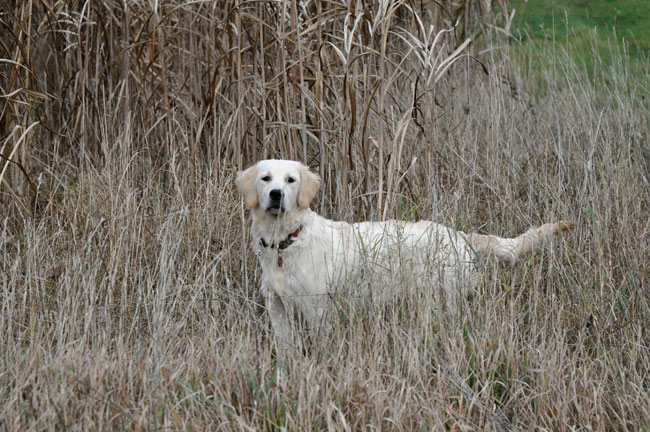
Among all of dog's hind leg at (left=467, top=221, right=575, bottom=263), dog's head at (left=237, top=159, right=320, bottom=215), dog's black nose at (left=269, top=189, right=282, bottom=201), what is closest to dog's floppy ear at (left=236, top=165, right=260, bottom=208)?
dog's head at (left=237, top=159, right=320, bottom=215)

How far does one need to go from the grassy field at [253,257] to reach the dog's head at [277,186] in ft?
0.68

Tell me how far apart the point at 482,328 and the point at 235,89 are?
6.48ft

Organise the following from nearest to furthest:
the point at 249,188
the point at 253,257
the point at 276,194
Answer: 1. the point at 276,194
2. the point at 249,188
3. the point at 253,257

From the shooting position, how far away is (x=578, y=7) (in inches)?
420

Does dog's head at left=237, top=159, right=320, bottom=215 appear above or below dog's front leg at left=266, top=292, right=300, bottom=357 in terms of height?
above

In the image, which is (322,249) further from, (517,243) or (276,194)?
(517,243)

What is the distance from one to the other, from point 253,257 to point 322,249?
15.7 inches

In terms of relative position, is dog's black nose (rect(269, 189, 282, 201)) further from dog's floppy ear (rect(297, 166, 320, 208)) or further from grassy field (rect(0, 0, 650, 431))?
grassy field (rect(0, 0, 650, 431))

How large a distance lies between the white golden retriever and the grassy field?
9cm

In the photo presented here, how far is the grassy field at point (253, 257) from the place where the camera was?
2.16 meters

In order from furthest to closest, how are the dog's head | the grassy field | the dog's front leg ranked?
the dog's head
the dog's front leg
the grassy field

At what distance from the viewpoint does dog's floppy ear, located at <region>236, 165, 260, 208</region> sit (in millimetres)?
2988

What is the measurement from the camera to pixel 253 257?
3291 mm

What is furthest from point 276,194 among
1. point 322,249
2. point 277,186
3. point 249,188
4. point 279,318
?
point 279,318
